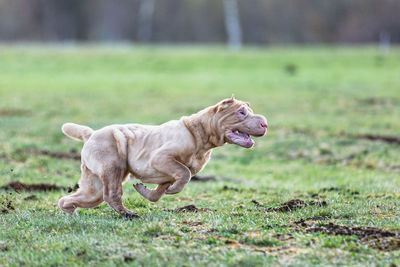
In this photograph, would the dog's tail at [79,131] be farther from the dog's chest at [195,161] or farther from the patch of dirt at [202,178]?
the patch of dirt at [202,178]

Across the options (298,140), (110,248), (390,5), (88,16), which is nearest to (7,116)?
(298,140)

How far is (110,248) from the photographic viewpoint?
22.8 ft

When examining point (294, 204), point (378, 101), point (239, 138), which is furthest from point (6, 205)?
point (378, 101)

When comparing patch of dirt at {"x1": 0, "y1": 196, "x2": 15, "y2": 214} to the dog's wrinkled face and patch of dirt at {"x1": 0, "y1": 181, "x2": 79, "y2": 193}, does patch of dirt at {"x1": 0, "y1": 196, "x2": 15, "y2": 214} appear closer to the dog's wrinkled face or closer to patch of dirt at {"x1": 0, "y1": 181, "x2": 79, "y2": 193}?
patch of dirt at {"x1": 0, "y1": 181, "x2": 79, "y2": 193}

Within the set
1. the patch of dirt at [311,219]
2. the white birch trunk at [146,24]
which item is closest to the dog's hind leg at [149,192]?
the patch of dirt at [311,219]

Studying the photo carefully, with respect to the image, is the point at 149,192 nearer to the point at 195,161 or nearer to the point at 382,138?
the point at 195,161

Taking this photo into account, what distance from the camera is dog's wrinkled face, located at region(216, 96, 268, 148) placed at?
27.0ft

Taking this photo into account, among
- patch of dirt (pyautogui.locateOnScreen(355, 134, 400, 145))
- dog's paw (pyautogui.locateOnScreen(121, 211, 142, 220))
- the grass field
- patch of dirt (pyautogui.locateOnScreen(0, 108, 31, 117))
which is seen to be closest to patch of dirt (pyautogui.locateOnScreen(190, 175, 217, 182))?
the grass field

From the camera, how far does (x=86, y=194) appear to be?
28.5ft

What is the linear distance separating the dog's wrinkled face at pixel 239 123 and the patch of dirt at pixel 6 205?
3.72 m

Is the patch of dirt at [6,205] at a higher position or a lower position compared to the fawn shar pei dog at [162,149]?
lower

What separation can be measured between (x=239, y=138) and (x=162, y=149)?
1.03 m

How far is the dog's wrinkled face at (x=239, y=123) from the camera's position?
27.0 ft

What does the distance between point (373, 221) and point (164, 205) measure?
3.56m
